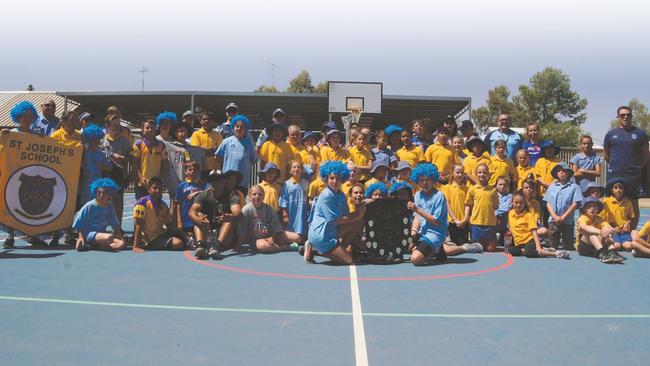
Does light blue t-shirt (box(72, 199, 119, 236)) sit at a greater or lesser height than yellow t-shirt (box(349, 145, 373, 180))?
lesser

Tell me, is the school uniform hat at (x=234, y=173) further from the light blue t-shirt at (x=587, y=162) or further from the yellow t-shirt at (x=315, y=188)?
the light blue t-shirt at (x=587, y=162)

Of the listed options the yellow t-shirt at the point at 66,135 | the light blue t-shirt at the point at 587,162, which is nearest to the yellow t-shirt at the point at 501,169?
the light blue t-shirt at the point at 587,162

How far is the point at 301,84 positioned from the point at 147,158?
158ft

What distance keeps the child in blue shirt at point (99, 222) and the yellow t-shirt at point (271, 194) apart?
2.20 metres

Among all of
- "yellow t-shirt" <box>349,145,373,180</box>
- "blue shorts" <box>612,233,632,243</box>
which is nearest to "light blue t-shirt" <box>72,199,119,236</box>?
"yellow t-shirt" <box>349,145,373,180</box>

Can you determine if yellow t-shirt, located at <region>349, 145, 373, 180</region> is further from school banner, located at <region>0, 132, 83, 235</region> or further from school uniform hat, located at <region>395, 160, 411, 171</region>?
school banner, located at <region>0, 132, 83, 235</region>

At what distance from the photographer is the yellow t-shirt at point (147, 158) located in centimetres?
849

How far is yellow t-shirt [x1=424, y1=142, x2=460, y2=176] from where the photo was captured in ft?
29.9

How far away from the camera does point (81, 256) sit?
7.30 m

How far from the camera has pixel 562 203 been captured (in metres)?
8.48

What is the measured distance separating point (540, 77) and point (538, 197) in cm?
5131

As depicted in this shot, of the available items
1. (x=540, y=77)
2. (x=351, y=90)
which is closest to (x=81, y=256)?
(x=351, y=90)

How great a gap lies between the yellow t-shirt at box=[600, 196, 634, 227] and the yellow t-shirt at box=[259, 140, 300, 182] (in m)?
4.92

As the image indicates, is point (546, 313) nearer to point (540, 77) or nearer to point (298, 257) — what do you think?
point (298, 257)
